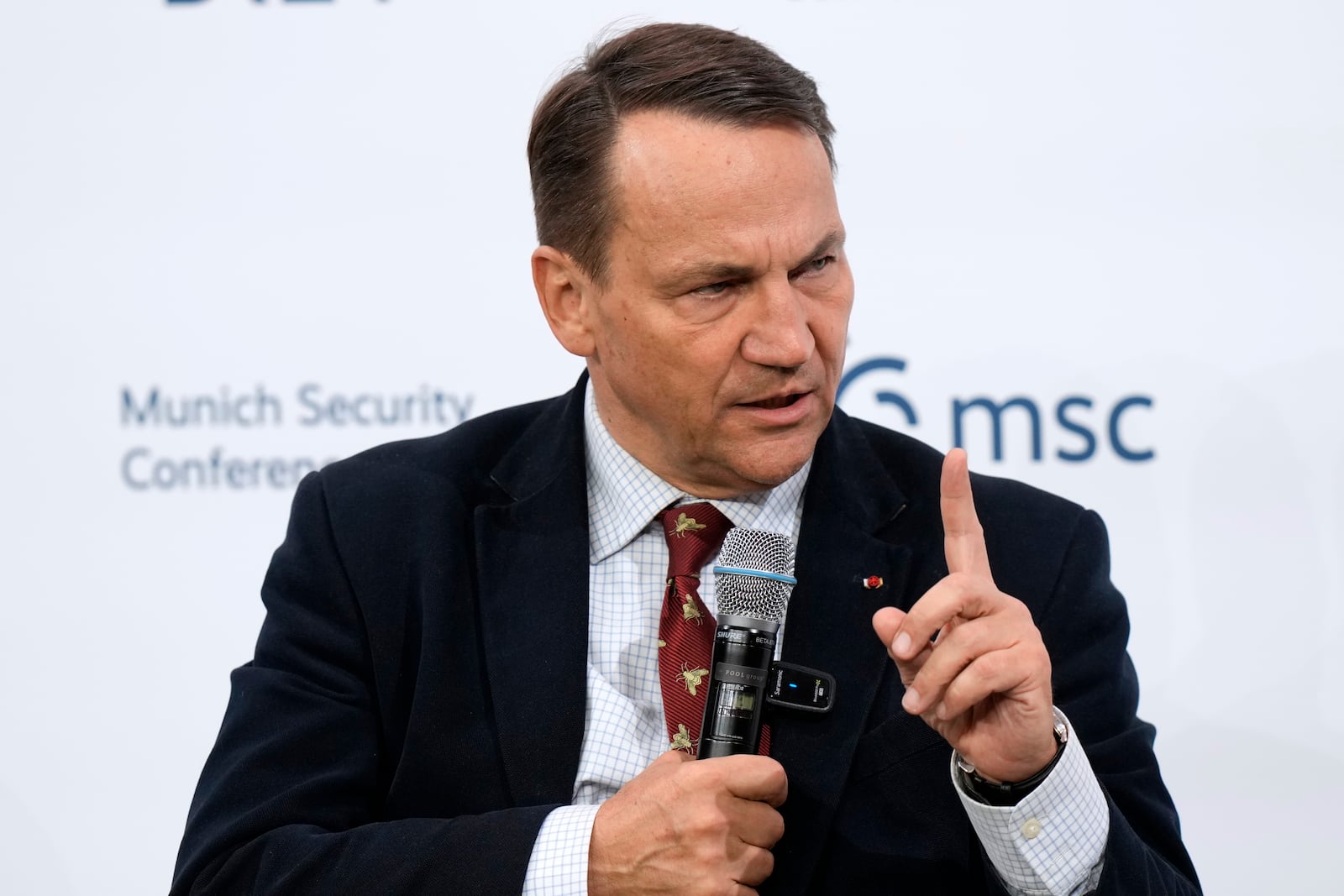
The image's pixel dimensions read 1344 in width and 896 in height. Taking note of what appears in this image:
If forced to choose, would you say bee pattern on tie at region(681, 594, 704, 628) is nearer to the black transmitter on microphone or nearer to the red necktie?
the red necktie

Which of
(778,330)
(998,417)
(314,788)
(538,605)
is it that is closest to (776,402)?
(778,330)

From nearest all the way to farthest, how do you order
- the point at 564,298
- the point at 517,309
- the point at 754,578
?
1. the point at 754,578
2. the point at 564,298
3. the point at 517,309

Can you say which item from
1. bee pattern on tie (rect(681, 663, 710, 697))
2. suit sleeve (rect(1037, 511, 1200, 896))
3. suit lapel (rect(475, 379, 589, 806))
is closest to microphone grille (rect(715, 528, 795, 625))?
bee pattern on tie (rect(681, 663, 710, 697))

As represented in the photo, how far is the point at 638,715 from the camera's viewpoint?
6.17 feet

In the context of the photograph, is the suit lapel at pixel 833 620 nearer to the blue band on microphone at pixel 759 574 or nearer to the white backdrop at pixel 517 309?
the blue band on microphone at pixel 759 574

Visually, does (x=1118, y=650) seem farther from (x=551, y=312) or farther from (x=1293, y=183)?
(x=1293, y=183)

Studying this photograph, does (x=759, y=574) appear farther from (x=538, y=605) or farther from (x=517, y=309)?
(x=517, y=309)

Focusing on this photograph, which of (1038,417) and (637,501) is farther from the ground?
(1038,417)

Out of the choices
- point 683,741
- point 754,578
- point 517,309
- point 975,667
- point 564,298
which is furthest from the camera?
point 517,309

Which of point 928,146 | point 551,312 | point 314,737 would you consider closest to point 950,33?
point 928,146

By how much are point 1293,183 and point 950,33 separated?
2.38 feet

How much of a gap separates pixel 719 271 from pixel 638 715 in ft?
2.07

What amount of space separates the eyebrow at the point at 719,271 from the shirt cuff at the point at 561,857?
0.72m

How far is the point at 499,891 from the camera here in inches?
64.7
